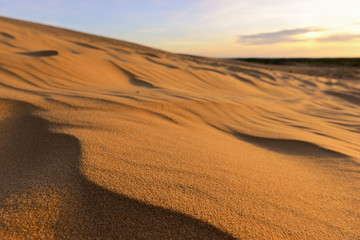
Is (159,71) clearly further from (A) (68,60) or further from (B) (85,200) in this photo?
(B) (85,200)

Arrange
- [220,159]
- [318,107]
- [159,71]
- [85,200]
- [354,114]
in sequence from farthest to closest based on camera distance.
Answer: [159,71], [318,107], [354,114], [220,159], [85,200]

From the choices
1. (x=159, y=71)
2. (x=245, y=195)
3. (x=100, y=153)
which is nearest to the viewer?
(x=245, y=195)

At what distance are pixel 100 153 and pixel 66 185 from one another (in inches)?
9.7

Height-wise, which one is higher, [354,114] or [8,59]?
[8,59]

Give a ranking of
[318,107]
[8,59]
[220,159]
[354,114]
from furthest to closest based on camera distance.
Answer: [318,107] → [354,114] → [8,59] → [220,159]

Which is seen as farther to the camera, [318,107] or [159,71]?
[159,71]

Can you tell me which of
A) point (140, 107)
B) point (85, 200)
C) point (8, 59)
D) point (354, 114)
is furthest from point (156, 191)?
point (354, 114)

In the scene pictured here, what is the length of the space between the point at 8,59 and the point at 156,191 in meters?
2.73

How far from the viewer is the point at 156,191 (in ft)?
2.81

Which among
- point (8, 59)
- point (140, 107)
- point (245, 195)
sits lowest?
point (245, 195)

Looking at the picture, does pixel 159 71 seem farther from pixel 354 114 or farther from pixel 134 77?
pixel 354 114

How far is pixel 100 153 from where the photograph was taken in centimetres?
108

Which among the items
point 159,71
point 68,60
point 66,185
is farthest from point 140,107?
point 159,71

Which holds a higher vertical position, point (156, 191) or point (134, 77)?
point (134, 77)
